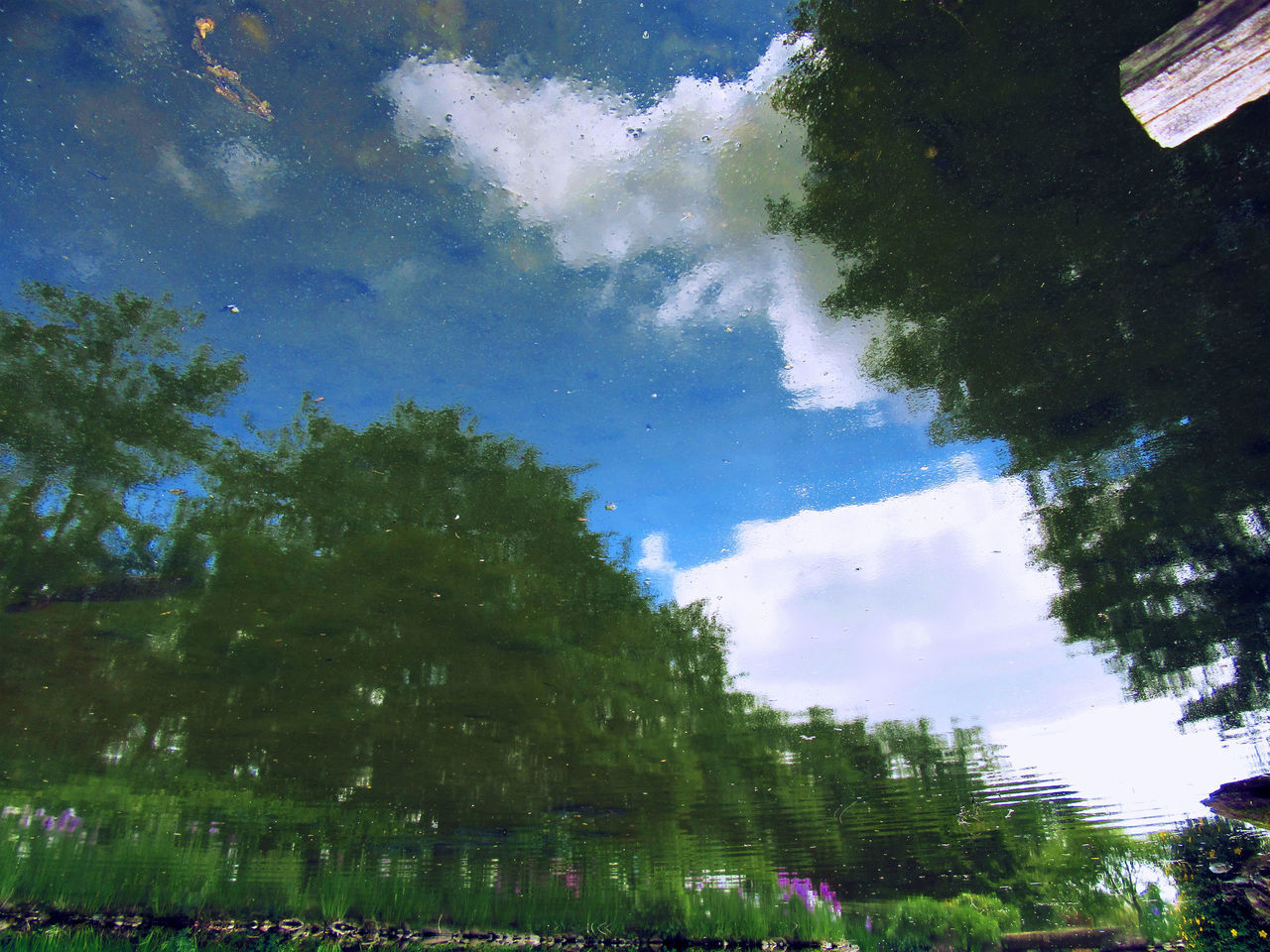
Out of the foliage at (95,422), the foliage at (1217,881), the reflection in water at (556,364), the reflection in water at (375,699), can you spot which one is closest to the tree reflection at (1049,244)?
the reflection in water at (556,364)

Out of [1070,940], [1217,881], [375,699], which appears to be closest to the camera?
[375,699]

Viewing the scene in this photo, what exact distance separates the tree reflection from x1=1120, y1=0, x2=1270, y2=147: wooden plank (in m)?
0.21

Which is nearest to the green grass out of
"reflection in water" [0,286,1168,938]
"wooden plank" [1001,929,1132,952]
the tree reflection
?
"reflection in water" [0,286,1168,938]

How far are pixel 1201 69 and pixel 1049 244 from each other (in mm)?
926

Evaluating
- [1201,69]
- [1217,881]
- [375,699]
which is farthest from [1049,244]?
[1217,881]

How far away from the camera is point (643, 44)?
2623 mm

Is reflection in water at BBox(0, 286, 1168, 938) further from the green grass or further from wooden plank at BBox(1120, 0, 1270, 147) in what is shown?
wooden plank at BBox(1120, 0, 1270, 147)

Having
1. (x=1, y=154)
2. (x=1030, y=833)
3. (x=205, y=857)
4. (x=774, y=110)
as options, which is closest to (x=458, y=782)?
(x=205, y=857)

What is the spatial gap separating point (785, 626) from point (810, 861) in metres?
9.10

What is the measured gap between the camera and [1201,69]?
2.09 meters

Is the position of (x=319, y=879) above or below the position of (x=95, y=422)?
below

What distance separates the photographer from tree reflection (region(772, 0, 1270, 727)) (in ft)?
8.18

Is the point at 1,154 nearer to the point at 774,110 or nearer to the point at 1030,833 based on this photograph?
the point at 774,110

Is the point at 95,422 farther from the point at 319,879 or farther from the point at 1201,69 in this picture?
the point at 319,879
